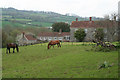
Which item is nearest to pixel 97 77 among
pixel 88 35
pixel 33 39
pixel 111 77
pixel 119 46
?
pixel 111 77

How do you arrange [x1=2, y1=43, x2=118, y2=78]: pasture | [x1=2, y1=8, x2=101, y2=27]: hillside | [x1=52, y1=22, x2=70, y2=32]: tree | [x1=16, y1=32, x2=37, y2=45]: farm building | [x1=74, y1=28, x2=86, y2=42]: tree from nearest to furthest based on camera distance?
[x1=2, y1=43, x2=118, y2=78]: pasture
[x1=74, y1=28, x2=86, y2=42]: tree
[x1=16, y1=32, x2=37, y2=45]: farm building
[x1=52, y1=22, x2=70, y2=32]: tree
[x1=2, y1=8, x2=101, y2=27]: hillside

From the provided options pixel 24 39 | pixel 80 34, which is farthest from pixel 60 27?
pixel 80 34

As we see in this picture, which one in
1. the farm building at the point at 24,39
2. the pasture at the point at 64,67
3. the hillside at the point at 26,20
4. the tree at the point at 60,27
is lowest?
the pasture at the point at 64,67

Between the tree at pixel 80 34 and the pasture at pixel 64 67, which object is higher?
the tree at pixel 80 34

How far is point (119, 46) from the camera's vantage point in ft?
77.6

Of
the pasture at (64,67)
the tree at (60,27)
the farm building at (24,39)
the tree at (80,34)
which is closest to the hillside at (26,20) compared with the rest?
the farm building at (24,39)

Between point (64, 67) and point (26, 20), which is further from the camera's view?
point (26, 20)

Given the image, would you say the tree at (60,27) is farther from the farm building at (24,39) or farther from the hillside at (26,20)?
the hillside at (26,20)

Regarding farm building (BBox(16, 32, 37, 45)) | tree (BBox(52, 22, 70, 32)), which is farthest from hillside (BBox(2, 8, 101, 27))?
tree (BBox(52, 22, 70, 32))

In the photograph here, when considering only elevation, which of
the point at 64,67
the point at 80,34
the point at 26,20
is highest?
the point at 26,20

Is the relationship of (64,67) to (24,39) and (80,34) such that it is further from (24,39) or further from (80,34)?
(24,39)

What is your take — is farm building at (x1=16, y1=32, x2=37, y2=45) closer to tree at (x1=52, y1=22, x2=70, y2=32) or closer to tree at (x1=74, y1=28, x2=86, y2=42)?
tree at (x1=52, y1=22, x2=70, y2=32)

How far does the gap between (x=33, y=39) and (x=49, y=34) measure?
7.57 metres

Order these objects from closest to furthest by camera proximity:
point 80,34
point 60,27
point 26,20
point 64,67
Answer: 1. point 64,67
2. point 80,34
3. point 60,27
4. point 26,20
